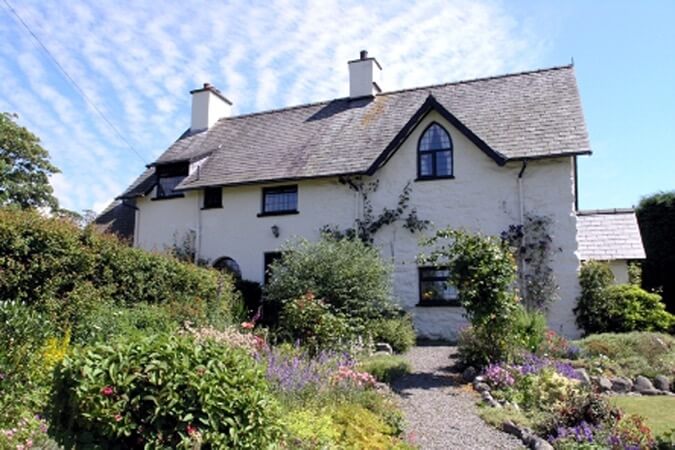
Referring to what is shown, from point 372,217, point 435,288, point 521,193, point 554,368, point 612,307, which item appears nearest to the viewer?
point 554,368

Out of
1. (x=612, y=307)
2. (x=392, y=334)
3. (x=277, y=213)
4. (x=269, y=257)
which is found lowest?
(x=392, y=334)

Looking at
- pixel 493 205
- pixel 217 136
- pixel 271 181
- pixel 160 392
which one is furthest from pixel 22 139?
pixel 160 392

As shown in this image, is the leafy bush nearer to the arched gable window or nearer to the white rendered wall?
the white rendered wall

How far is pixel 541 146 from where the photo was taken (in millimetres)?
15812

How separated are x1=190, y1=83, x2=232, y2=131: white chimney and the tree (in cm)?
1178

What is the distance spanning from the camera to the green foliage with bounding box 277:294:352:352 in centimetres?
1148

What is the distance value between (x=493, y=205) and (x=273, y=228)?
278 inches

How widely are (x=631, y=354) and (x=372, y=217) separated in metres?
8.21

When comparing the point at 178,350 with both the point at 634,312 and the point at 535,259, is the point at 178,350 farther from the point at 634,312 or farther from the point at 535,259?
the point at 634,312

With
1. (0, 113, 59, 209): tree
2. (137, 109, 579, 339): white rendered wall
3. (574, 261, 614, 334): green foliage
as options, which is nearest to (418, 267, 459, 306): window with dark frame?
(137, 109, 579, 339): white rendered wall

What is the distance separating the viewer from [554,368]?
9.68 metres

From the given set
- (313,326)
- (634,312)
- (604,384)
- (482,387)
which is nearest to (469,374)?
(482,387)

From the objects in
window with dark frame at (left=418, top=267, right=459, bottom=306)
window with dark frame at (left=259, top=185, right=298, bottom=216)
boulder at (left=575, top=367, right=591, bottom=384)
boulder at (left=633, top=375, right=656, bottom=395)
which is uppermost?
window with dark frame at (left=259, top=185, right=298, bottom=216)

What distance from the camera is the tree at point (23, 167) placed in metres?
29.1
